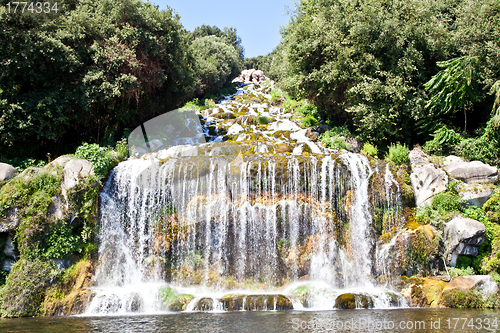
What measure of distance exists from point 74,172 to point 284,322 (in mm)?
9939

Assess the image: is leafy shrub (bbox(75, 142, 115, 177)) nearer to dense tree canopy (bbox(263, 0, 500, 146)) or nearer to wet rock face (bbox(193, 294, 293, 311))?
wet rock face (bbox(193, 294, 293, 311))

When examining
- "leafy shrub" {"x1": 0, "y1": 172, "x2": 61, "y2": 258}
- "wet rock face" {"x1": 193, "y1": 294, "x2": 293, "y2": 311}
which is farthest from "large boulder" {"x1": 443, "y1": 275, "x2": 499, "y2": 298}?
"leafy shrub" {"x1": 0, "y1": 172, "x2": 61, "y2": 258}

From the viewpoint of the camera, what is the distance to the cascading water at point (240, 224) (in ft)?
43.3

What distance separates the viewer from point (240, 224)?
13.8 metres

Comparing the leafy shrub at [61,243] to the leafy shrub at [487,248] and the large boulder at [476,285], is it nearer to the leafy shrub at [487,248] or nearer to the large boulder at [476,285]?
the large boulder at [476,285]

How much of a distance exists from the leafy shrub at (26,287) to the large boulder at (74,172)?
2.83 metres

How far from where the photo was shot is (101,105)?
19.0 meters

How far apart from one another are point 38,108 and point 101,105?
11.3 feet

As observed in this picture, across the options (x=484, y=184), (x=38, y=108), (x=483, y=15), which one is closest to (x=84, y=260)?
(x=38, y=108)

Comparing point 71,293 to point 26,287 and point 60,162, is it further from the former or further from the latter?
point 60,162

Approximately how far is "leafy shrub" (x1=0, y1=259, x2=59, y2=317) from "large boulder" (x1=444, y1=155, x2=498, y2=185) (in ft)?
53.2

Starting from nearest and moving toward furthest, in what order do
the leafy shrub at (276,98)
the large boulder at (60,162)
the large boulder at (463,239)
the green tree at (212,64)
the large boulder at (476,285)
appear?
the large boulder at (476,285) → the large boulder at (463,239) → the large boulder at (60,162) → the leafy shrub at (276,98) → the green tree at (212,64)

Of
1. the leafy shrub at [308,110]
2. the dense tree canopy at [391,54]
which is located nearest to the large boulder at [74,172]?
the dense tree canopy at [391,54]

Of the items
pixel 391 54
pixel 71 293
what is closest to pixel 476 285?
pixel 391 54
